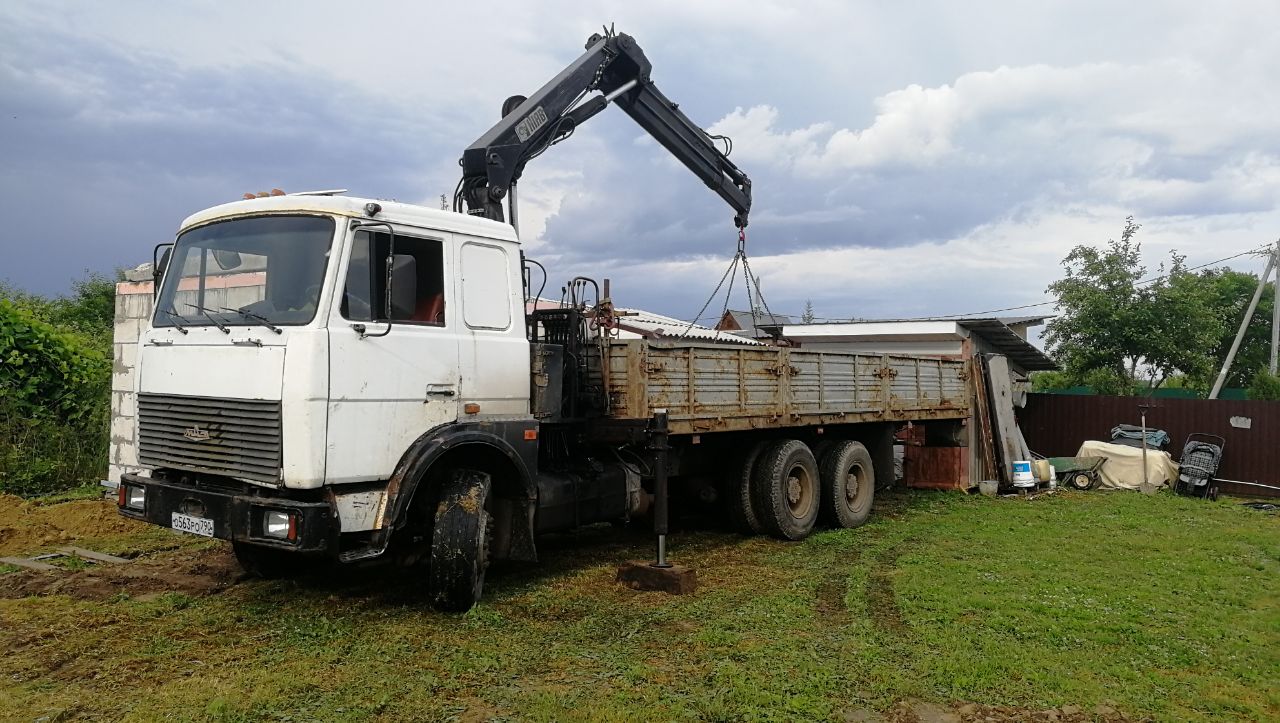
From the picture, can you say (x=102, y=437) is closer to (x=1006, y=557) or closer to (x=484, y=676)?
(x=484, y=676)

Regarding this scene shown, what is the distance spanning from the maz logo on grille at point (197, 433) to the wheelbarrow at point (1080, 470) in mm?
13614

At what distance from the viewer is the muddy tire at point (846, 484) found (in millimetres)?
9742

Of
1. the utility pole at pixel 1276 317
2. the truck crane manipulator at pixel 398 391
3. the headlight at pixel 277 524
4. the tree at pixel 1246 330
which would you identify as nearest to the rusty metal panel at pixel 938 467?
the truck crane manipulator at pixel 398 391

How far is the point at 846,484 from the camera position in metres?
10.1

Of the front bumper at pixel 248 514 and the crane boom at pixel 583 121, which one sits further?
the crane boom at pixel 583 121

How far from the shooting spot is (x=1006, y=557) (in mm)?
8234

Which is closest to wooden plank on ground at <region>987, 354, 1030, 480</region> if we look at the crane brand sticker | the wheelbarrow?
the wheelbarrow

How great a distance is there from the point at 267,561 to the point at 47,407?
694cm

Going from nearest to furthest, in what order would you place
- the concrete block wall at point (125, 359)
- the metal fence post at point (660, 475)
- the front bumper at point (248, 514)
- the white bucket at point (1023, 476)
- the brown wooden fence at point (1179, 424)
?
the front bumper at point (248, 514)
the metal fence post at point (660, 475)
the concrete block wall at point (125, 359)
the white bucket at point (1023, 476)
the brown wooden fence at point (1179, 424)

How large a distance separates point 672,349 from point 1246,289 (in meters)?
41.7

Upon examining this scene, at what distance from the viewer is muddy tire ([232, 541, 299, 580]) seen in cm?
669

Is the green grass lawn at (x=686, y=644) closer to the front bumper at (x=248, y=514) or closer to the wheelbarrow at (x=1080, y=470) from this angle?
the front bumper at (x=248, y=514)

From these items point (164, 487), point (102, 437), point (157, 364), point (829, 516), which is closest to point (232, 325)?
point (157, 364)

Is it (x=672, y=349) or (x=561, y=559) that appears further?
(x=561, y=559)
